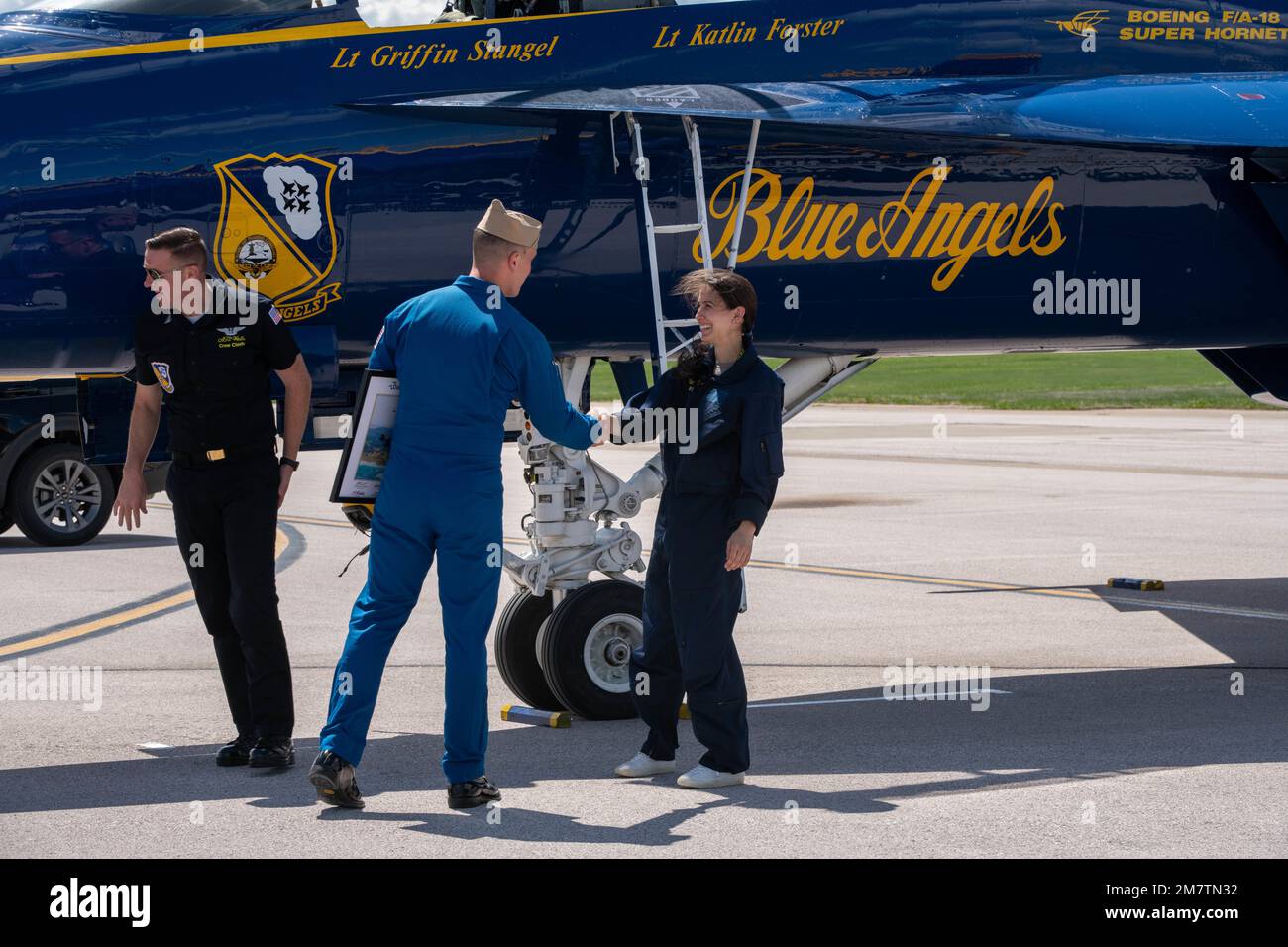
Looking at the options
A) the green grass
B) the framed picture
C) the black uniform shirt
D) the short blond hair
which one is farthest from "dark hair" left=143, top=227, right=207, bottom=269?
the green grass

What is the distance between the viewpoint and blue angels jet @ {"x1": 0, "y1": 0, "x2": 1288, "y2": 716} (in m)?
7.69

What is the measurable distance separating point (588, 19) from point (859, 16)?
1361 mm

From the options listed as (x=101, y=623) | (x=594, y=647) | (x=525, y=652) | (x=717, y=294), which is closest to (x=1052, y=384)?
(x=101, y=623)

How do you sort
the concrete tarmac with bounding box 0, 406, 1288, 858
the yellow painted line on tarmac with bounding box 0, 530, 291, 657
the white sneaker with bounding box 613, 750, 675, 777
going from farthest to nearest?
the yellow painted line on tarmac with bounding box 0, 530, 291, 657 < the white sneaker with bounding box 613, 750, 675, 777 < the concrete tarmac with bounding box 0, 406, 1288, 858

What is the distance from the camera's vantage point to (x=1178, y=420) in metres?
33.7

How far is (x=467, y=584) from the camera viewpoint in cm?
623

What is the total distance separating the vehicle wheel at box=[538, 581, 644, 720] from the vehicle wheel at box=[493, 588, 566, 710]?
203 millimetres

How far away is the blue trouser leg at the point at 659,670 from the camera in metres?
6.93

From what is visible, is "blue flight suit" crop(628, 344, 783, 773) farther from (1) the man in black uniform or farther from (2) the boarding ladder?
(1) the man in black uniform

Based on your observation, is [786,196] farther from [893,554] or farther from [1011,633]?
[893,554]

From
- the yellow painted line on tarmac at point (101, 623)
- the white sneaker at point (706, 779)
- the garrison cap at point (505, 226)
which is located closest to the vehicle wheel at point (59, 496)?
the yellow painted line on tarmac at point (101, 623)

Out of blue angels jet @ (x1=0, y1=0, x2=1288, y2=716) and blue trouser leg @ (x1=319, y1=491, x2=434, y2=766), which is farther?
blue angels jet @ (x1=0, y1=0, x2=1288, y2=716)
